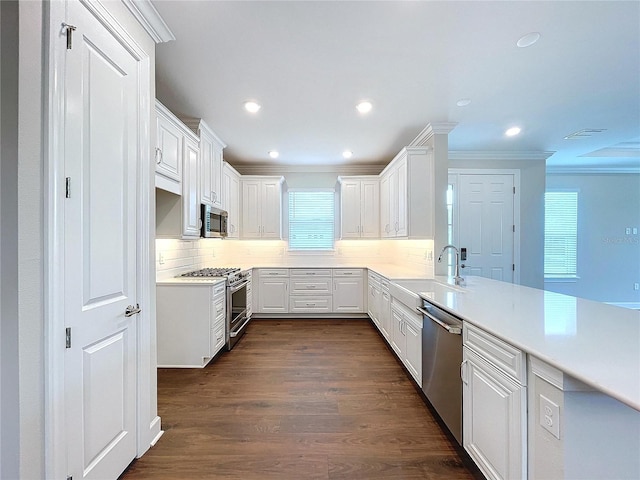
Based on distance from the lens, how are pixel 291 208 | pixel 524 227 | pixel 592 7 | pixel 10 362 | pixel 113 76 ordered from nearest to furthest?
pixel 10 362
pixel 113 76
pixel 592 7
pixel 524 227
pixel 291 208

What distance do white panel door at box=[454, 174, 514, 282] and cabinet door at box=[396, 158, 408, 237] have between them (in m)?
1.28

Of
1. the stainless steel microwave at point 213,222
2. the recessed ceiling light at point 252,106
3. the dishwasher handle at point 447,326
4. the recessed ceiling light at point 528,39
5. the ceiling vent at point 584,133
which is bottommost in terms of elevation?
the dishwasher handle at point 447,326

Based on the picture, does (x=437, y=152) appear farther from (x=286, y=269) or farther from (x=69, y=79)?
(x=69, y=79)

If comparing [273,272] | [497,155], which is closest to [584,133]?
[497,155]

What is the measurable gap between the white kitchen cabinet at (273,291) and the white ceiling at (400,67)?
7.12 feet

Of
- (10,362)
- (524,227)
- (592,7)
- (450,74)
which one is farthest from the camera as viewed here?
(524,227)

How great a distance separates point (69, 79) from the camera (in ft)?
3.88

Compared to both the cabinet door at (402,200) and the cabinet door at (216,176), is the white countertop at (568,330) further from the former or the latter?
the cabinet door at (216,176)

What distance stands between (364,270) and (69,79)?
414 cm

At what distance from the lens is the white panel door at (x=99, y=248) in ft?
3.96

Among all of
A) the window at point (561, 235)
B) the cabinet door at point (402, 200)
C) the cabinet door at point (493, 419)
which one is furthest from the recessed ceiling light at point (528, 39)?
the window at point (561, 235)

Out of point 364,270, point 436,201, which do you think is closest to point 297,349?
point 364,270

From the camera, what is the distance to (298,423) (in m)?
2.02

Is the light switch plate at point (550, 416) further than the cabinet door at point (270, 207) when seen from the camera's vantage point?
No
